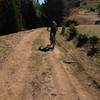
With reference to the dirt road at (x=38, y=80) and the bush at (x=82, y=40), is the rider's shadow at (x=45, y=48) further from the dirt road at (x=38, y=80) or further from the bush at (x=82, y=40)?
the bush at (x=82, y=40)

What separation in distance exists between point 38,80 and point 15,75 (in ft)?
4.32

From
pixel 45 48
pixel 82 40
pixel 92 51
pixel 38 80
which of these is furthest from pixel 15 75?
pixel 82 40

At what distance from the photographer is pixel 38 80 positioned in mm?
14305

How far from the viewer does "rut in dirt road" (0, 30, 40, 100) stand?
12.5 meters

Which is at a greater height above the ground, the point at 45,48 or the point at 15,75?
the point at 15,75

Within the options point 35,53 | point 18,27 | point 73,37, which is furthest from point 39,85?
point 18,27

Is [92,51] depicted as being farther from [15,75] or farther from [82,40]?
[15,75]

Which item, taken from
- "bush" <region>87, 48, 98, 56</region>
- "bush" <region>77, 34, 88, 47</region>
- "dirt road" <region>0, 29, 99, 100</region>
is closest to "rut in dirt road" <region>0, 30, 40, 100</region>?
"dirt road" <region>0, 29, 99, 100</region>

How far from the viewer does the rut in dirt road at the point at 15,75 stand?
1248cm

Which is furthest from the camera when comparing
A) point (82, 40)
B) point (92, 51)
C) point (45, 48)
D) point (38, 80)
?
point (82, 40)

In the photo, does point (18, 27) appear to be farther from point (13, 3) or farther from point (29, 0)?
point (29, 0)

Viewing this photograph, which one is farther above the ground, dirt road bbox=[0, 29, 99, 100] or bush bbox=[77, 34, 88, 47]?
dirt road bbox=[0, 29, 99, 100]

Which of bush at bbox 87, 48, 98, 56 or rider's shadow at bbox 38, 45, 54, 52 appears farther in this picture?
rider's shadow at bbox 38, 45, 54, 52

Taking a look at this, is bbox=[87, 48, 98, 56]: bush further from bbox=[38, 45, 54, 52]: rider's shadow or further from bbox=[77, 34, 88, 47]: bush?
bbox=[38, 45, 54, 52]: rider's shadow
